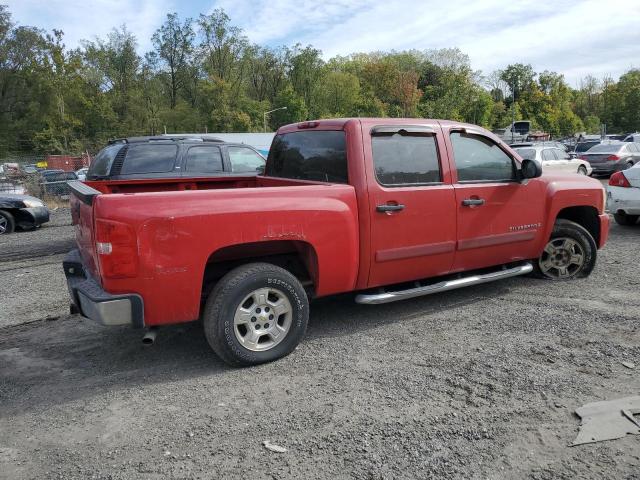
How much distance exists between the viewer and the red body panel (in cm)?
362

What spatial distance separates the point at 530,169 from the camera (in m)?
5.32

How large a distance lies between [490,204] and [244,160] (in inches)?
217

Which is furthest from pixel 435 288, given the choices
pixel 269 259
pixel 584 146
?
pixel 584 146

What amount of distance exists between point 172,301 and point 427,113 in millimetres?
44192

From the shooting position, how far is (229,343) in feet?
12.8

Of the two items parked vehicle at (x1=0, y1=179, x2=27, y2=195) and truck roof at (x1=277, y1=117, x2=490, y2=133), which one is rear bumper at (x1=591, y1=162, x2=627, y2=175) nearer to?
truck roof at (x1=277, y1=117, x2=490, y2=133)

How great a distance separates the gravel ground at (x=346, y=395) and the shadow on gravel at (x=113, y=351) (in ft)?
0.06

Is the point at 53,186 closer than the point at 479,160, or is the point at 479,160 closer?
the point at 479,160

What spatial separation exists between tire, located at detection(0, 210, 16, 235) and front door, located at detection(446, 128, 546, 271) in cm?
1127

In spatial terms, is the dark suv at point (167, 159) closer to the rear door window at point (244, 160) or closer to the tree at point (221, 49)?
the rear door window at point (244, 160)

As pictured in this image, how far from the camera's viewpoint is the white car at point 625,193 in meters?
9.23

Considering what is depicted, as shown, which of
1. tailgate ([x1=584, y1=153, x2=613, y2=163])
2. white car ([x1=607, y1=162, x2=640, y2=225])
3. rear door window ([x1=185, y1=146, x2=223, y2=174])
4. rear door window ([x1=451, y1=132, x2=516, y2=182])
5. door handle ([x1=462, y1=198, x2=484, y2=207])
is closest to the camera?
door handle ([x1=462, y1=198, x2=484, y2=207])

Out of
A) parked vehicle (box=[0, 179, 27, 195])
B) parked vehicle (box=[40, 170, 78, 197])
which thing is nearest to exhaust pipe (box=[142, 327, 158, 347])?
parked vehicle (box=[0, 179, 27, 195])

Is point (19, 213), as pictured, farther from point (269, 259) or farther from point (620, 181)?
point (620, 181)
